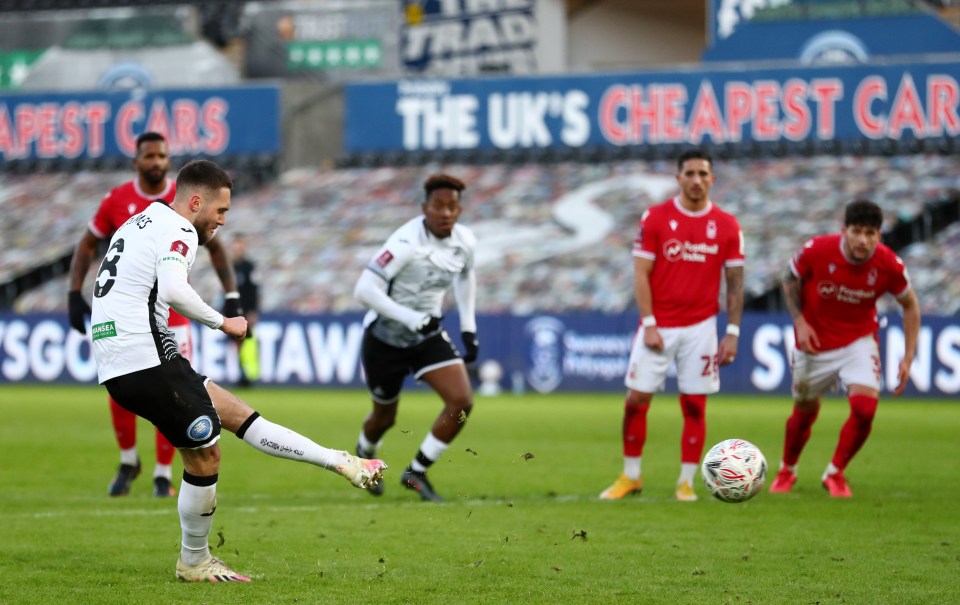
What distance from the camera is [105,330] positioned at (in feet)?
22.5

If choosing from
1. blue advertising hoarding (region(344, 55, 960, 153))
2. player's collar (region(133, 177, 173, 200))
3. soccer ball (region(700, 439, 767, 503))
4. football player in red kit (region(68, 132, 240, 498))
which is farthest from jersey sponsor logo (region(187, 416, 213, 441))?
blue advertising hoarding (region(344, 55, 960, 153))

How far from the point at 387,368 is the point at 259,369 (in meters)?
13.9

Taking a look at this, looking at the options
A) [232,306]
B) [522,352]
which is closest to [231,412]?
[232,306]

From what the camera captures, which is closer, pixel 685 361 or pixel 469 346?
pixel 685 361

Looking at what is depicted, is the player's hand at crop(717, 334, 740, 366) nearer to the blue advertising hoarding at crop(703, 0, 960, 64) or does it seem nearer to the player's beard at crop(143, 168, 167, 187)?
the player's beard at crop(143, 168, 167, 187)

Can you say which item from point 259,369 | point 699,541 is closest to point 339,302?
point 259,369

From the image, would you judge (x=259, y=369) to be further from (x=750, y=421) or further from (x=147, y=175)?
(x=147, y=175)

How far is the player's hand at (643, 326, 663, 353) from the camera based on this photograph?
10.4 m

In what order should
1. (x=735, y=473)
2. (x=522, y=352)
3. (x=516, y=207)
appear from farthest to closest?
(x=516, y=207), (x=522, y=352), (x=735, y=473)

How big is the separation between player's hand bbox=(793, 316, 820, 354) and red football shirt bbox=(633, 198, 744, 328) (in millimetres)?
726

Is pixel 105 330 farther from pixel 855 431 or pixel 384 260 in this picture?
pixel 855 431

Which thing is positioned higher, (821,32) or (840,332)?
(821,32)

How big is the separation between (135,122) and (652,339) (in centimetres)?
2626

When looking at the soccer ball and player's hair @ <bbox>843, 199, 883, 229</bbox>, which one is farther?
player's hair @ <bbox>843, 199, 883, 229</bbox>
